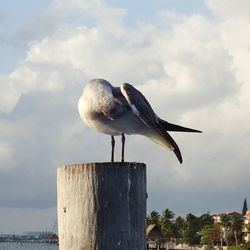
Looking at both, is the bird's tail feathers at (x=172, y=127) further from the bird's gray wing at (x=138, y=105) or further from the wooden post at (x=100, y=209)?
the wooden post at (x=100, y=209)

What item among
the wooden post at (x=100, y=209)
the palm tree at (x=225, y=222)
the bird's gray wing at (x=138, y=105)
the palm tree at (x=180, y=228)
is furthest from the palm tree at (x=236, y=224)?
the wooden post at (x=100, y=209)

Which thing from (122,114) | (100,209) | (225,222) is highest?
(225,222)

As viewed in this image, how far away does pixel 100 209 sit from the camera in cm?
423

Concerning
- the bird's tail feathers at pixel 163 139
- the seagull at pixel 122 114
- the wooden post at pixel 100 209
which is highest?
the seagull at pixel 122 114

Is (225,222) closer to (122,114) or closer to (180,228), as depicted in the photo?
(180,228)

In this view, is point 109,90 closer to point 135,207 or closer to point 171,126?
point 171,126

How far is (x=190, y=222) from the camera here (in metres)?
146

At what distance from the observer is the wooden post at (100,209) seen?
4.20 m

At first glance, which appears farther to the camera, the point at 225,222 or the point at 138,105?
the point at 225,222

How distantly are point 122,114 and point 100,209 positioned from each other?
2.42 metres

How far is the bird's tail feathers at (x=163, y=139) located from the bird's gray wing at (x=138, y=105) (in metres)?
0.10

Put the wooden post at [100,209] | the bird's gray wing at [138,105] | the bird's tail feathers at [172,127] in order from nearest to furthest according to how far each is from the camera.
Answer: the wooden post at [100,209], the bird's tail feathers at [172,127], the bird's gray wing at [138,105]

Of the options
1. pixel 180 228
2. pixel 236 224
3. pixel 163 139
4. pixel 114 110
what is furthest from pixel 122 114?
pixel 180 228

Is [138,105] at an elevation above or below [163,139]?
above
